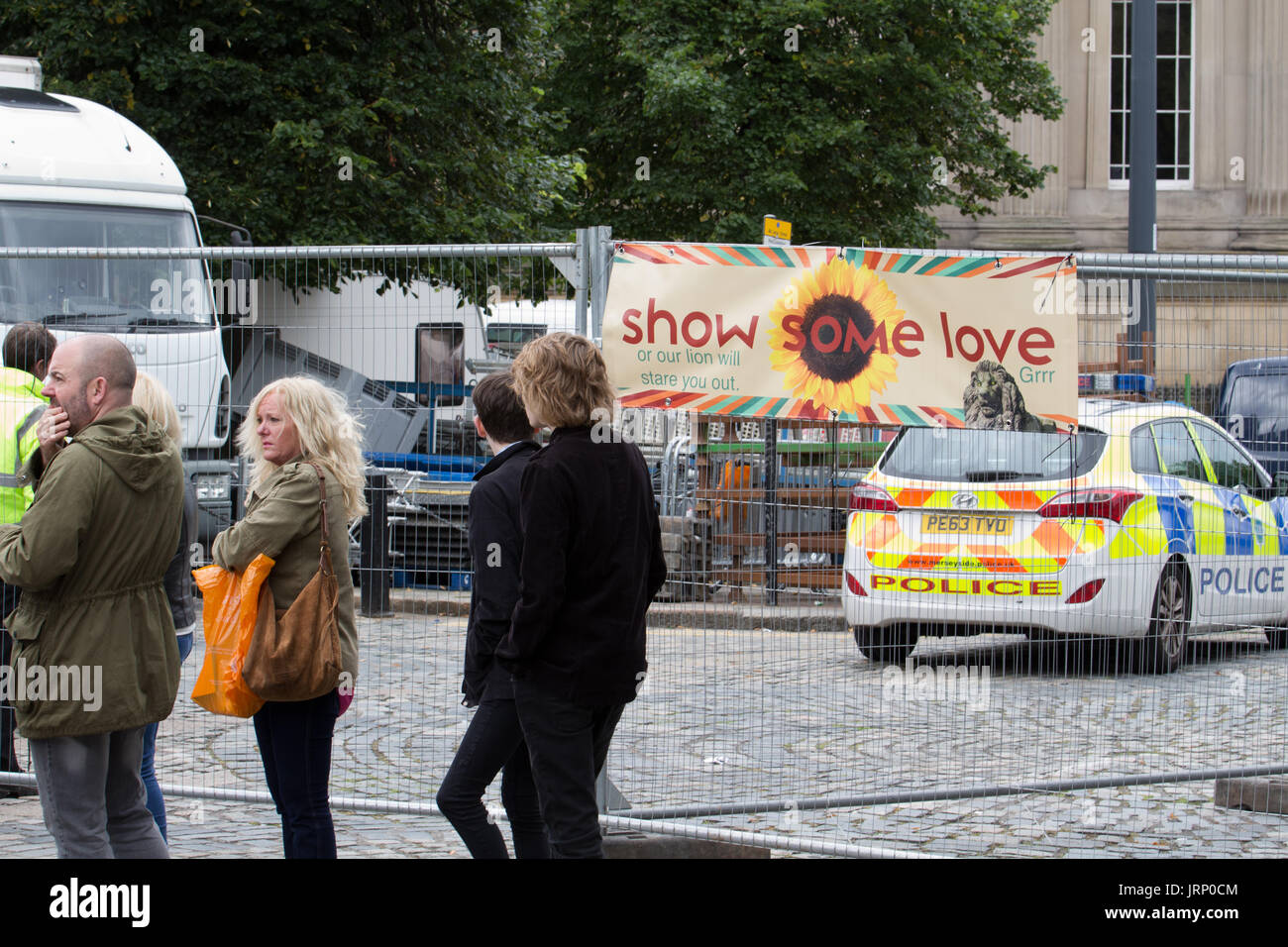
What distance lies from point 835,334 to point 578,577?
6.07 ft

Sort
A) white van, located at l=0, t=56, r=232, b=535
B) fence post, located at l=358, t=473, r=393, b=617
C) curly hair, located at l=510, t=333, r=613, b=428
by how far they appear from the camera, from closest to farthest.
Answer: curly hair, located at l=510, t=333, r=613, b=428 < fence post, located at l=358, t=473, r=393, b=617 < white van, located at l=0, t=56, r=232, b=535

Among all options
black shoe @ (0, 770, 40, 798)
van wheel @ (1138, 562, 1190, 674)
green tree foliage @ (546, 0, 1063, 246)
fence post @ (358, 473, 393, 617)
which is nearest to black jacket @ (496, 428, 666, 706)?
fence post @ (358, 473, 393, 617)

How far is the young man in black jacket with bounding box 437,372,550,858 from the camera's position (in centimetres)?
423

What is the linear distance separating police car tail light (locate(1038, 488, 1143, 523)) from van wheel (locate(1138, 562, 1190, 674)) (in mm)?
279

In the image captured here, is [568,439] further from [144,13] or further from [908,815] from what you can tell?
[144,13]

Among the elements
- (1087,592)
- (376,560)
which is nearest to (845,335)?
(1087,592)

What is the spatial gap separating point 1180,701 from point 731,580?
192 cm

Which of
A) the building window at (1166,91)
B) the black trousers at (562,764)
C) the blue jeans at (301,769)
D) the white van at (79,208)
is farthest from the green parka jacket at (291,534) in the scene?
the building window at (1166,91)

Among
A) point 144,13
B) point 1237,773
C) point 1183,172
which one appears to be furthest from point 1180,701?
point 1183,172

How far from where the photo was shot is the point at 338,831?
5793 millimetres

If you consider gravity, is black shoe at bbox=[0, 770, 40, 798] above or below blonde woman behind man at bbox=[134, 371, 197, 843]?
below

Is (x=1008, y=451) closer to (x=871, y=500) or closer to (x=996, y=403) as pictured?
(x=996, y=403)

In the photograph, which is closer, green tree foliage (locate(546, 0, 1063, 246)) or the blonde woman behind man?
the blonde woman behind man

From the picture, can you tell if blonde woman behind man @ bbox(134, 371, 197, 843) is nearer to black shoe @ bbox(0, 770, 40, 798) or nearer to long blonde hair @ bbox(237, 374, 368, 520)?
long blonde hair @ bbox(237, 374, 368, 520)
